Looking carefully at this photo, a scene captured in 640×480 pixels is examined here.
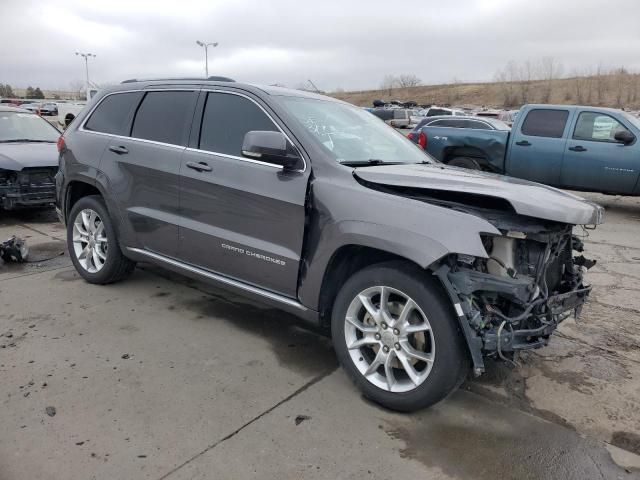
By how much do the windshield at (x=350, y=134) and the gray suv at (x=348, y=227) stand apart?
0.05ft

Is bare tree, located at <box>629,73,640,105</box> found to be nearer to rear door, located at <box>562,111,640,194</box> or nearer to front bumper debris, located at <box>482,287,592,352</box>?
rear door, located at <box>562,111,640,194</box>

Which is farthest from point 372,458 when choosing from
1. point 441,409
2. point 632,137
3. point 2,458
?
point 632,137

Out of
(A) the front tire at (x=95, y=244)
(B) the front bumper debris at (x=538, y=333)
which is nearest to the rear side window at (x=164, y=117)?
Result: (A) the front tire at (x=95, y=244)

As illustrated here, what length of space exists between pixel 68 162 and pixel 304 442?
3693mm

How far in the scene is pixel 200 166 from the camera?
13.0ft

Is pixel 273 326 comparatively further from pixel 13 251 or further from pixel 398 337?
pixel 13 251

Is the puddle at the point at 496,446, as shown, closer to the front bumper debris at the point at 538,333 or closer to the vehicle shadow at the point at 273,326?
the front bumper debris at the point at 538,333

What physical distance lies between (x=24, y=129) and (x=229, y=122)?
663 centimetres

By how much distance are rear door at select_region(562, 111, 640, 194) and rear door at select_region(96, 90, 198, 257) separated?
7.60 metres

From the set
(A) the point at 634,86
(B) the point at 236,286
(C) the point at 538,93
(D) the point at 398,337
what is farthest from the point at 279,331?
(A) the point at 634,86

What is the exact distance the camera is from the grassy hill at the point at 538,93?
6725cm

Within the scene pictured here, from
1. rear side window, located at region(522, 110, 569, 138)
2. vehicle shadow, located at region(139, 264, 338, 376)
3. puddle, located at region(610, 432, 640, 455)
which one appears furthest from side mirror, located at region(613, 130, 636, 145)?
puddle, located at region(610, 432, 640, 455)

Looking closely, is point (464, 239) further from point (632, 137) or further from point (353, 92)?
point (353, 92)

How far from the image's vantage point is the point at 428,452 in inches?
109
